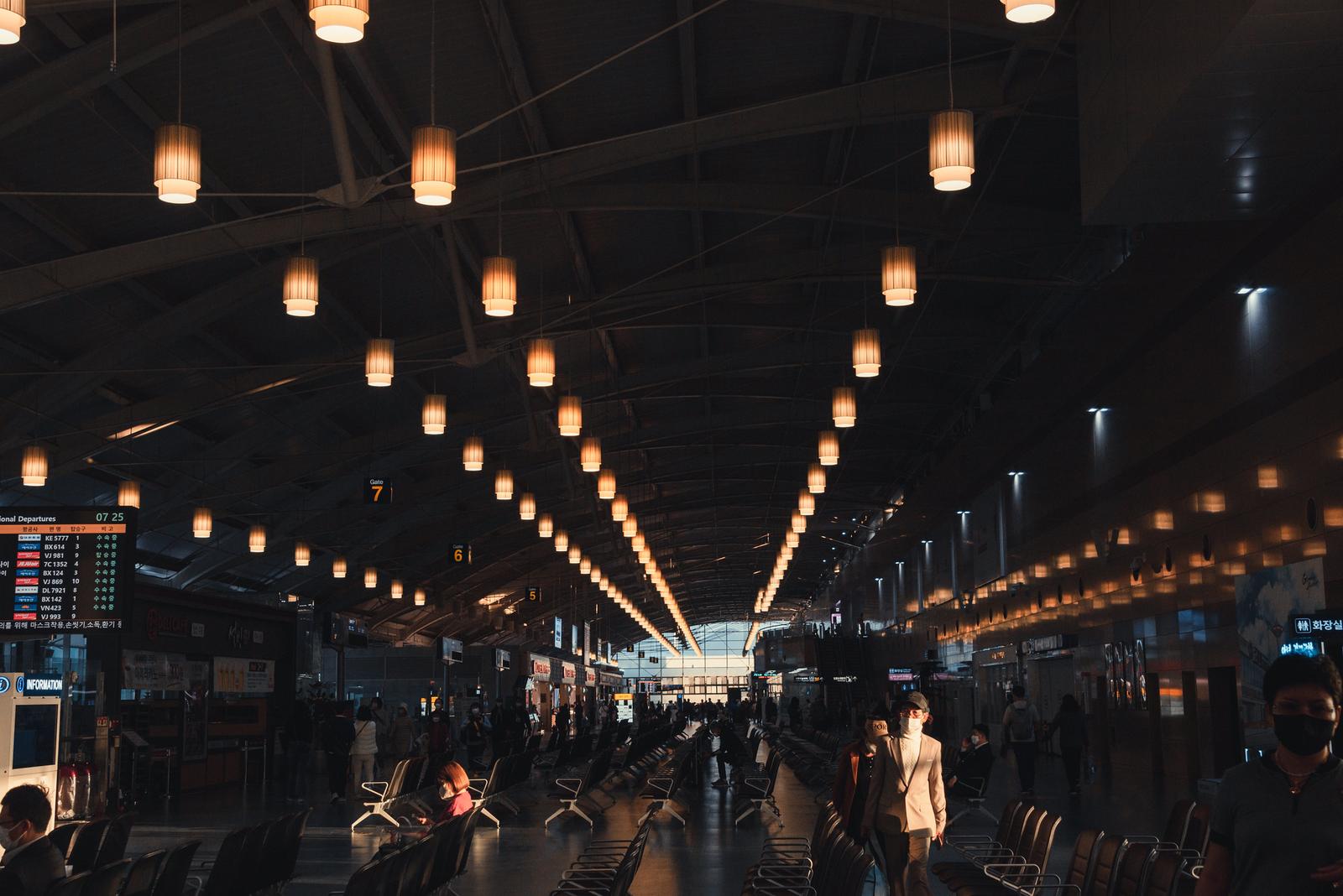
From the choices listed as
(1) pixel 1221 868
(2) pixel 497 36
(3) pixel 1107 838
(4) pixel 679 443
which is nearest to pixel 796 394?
(4) pixel 679 443

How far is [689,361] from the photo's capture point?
2853cm

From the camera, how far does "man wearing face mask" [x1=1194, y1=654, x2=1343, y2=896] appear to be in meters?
3.77

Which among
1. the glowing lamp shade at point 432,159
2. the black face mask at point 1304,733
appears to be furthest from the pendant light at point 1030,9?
the black face mask at point 1304,733

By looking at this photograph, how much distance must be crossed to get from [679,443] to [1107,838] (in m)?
29.1

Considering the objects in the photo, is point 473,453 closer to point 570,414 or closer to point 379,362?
point 570,414

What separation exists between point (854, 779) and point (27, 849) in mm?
6405

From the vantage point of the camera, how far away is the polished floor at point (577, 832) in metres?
13.5

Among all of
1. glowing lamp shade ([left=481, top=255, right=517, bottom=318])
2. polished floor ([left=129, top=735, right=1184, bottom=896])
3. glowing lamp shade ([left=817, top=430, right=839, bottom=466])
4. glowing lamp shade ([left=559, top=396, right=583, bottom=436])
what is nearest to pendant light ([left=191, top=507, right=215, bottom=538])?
polished floor ([left=129, top=735, right=1184, bottom=896])

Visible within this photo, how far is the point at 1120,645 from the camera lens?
81.9ft

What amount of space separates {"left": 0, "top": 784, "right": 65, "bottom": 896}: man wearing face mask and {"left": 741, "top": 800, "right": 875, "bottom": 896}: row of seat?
12.0 feet

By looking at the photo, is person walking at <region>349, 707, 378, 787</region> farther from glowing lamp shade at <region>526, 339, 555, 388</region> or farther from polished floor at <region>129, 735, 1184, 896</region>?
glowing lamp shade at <region>526, 339, 555, 388</region>

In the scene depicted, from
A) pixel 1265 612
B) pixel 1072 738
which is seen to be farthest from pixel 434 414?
pixel 1265 612

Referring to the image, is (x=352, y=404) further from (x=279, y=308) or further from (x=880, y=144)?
(x=880, y=144)

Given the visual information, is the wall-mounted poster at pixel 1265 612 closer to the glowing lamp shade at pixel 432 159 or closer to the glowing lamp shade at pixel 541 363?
the glowing lamp shade at pixel 541 363
